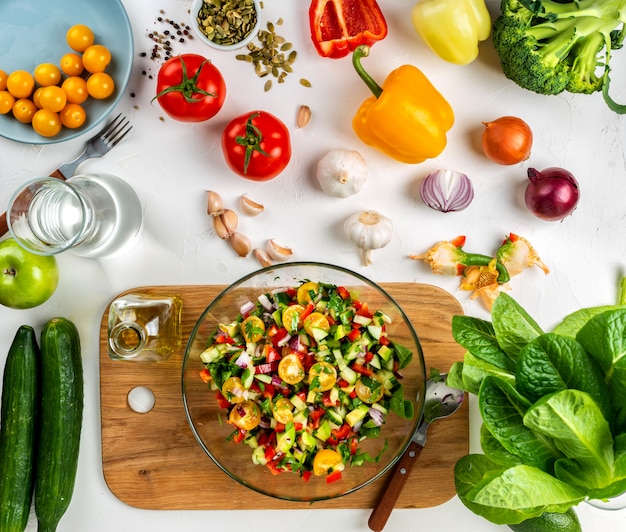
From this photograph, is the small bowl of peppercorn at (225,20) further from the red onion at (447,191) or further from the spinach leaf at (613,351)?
the spinach leaf at (613,351)

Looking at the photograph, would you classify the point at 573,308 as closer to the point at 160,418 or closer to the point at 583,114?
the point at 583,114

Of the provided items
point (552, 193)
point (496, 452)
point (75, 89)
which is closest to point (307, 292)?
point (496, 452)

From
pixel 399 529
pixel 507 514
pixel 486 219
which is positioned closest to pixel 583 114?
pixel 486 219

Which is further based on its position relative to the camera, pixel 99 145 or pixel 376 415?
pixel 99 145

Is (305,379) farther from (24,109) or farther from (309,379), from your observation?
(24,109)

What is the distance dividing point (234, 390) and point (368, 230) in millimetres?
474

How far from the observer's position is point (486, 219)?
1.62 m

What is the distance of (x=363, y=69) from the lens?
1546mm

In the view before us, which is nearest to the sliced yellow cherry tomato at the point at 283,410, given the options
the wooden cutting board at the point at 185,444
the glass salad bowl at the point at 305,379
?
the glass salad bowl at the point at 305,379

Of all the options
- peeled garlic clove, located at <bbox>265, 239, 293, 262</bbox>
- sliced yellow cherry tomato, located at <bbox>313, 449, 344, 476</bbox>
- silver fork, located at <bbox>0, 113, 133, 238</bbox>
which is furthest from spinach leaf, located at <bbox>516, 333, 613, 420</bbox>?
silver fork, located at <bbox>0, 113, 133, 238</bbox>

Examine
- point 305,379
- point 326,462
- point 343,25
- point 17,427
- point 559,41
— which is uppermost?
point 559,41

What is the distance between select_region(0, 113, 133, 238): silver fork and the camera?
1.58m

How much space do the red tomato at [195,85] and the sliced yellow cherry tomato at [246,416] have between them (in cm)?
66

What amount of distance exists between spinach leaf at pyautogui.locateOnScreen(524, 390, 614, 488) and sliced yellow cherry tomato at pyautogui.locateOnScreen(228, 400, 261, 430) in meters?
0.56
